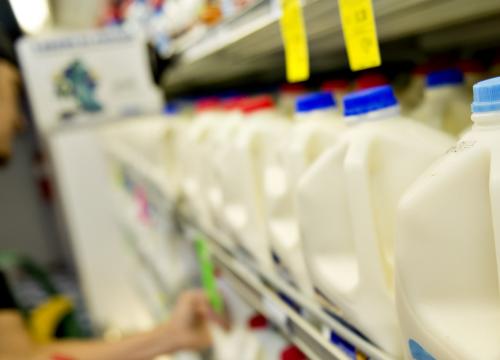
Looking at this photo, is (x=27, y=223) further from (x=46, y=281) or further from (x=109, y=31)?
(x=109, y=31)

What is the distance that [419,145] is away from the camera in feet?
2.33

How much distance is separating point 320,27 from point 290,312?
0.50m

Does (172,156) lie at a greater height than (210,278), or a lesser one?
greater

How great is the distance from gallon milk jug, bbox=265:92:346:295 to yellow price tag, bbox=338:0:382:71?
0.54 ft

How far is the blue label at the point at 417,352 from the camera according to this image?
1.99 feet

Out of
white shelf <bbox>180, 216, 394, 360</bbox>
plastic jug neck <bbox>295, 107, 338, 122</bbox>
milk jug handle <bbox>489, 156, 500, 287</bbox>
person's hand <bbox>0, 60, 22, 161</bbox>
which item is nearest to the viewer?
milk jug handle <bbox>489, 156, 500, 287</bbox>

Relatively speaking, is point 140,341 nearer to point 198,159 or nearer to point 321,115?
point 198,159

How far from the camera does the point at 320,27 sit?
100 cm

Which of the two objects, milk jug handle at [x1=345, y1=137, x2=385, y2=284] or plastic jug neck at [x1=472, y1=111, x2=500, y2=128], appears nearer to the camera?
plastic jug neck at [x1=472, y1=111, x2=500, y2=128]

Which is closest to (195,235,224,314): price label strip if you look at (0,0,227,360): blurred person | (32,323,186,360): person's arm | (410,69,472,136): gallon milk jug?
(0,0,227,360): blurred person

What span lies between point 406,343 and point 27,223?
762cm

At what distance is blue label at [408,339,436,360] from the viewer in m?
0.61

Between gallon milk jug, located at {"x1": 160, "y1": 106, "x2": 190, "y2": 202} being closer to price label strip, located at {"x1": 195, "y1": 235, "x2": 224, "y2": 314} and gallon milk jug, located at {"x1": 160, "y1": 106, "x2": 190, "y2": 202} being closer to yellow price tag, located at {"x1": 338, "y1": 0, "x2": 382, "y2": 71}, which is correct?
price label strip, located at {"x1": 195, "y1": 235, "x2": 224, "y2": 314}

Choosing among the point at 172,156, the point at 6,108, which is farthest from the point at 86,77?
the point at 172,156
